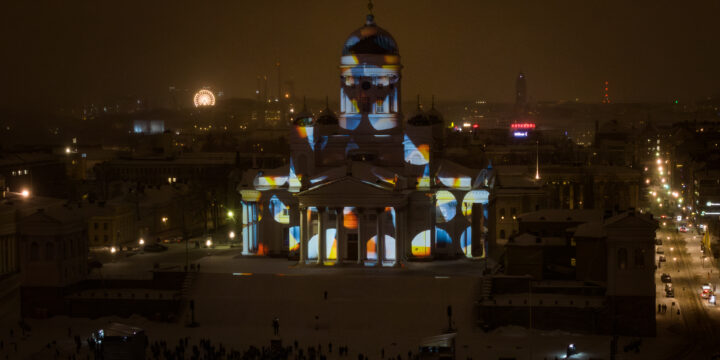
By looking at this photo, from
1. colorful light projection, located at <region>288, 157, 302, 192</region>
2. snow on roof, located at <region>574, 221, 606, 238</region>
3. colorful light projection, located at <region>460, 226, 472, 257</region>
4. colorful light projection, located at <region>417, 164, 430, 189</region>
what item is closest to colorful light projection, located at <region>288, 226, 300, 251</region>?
colorful light projection, located at <region>288, 157, 302, 192</region>

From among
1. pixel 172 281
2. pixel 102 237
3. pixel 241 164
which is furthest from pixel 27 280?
pixel 241 164

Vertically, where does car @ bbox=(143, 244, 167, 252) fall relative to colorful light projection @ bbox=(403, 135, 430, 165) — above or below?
below

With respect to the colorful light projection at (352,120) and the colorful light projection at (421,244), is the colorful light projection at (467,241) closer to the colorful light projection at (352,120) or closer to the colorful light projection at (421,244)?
the colorful light projection at (421,244)

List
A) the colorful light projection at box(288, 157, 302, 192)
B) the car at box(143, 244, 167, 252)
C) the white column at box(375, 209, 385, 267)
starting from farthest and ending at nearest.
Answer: the car at box(143, 244, 167, 252), the colorful light projection at box(288, 157, 302, 192), the white column at box(375, 209, 385, 267)

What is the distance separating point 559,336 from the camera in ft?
209

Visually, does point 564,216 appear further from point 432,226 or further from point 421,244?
point 421,244

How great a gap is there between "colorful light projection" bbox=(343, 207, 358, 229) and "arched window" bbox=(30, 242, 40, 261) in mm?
18061

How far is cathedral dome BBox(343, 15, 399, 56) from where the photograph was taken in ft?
265

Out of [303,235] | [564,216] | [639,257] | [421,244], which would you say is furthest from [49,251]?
[639,257]

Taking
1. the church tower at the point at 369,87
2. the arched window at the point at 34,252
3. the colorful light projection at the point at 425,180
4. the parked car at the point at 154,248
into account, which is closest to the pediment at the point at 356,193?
the colorful light projection at the point at 425,180

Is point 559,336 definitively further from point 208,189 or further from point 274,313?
point 208,189

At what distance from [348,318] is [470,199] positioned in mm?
15628

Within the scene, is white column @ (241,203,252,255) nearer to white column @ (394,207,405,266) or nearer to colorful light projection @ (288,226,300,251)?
colorful light projection @ (288,226,300,251)

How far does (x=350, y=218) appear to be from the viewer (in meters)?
75.8
